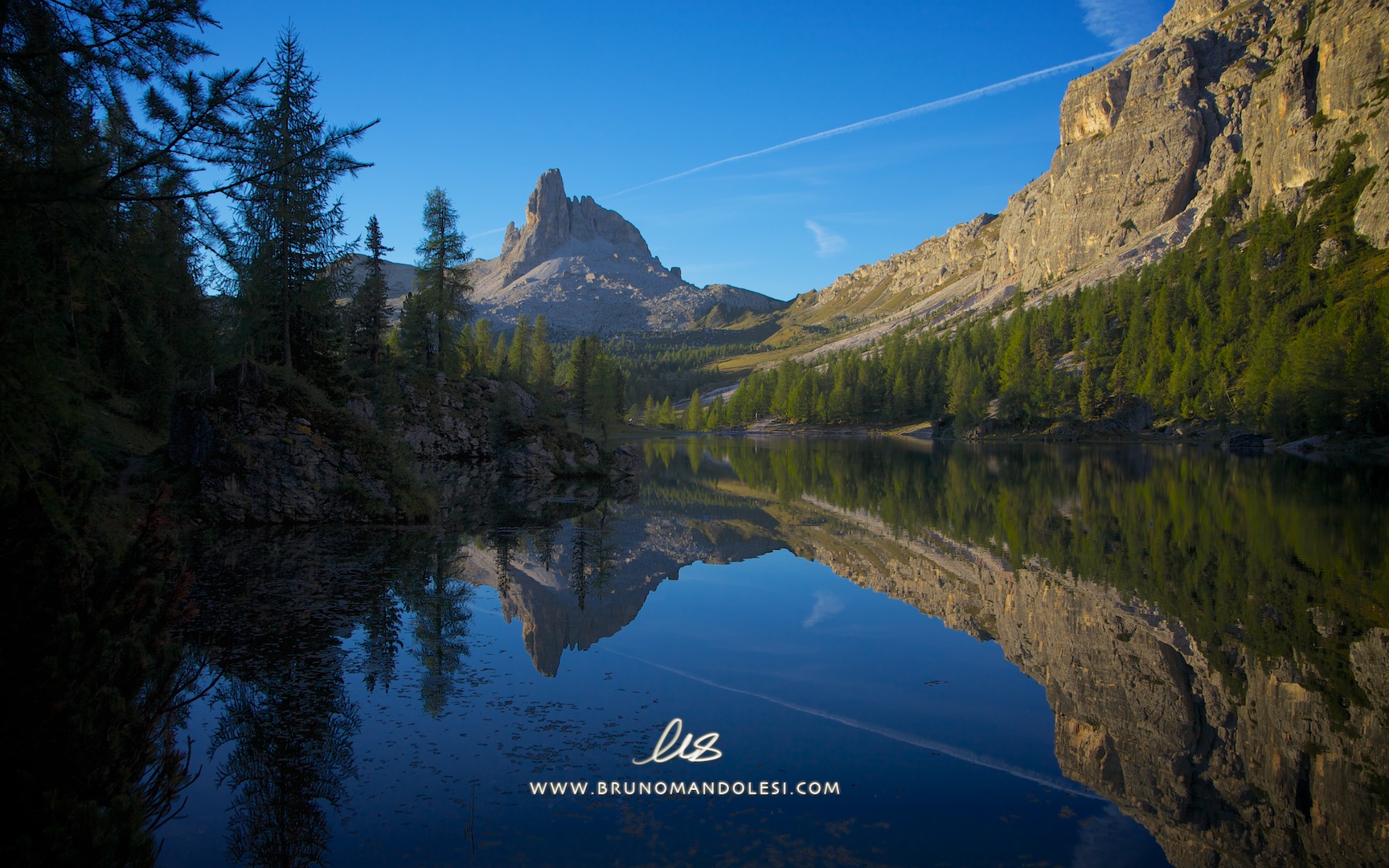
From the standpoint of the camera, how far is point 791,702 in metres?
10.4

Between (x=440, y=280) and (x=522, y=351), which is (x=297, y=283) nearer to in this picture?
(x=440, y=280)

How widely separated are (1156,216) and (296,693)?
222 metres

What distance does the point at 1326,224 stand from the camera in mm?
93188

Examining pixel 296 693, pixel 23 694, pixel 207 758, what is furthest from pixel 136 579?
pixel 296 693

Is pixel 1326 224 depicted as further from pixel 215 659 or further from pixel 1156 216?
pixel 215 659

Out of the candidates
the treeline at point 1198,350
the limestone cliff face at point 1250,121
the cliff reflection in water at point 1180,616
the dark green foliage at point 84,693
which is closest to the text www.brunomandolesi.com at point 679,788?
the cliff reflection in water at point 1180,616

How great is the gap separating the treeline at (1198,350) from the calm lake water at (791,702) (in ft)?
172

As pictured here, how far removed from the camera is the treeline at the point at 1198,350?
6097 cm

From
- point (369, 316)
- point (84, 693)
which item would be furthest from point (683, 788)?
point (369, 316)

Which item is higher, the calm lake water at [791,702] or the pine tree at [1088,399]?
the pine tree at [1088,399]

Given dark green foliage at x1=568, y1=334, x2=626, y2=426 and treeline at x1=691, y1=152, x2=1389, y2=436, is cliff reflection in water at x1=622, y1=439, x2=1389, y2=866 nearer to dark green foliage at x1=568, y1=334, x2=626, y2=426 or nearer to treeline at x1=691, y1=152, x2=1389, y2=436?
treeline at x1=691, y1=152, x2=1389, y2=436
